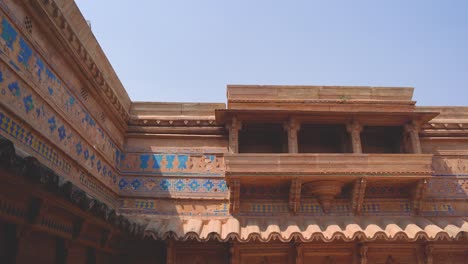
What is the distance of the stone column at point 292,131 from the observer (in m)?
8.41

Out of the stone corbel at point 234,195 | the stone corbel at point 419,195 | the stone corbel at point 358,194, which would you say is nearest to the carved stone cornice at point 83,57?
the stone corbel at point 234,195

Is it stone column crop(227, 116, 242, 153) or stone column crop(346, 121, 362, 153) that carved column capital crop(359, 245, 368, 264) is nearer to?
stone column crop(346, 121, 362, 153)

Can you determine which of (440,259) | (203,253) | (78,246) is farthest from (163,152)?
(440,259)

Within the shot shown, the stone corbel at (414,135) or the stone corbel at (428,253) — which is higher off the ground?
the stone corbel at (414,135)

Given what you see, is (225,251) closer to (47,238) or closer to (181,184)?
(181,184)

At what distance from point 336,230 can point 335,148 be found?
2.55 metres

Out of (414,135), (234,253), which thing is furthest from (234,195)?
(414,135)

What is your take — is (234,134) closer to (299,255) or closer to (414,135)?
(299,255)

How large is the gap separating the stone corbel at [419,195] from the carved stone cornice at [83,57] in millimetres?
6376

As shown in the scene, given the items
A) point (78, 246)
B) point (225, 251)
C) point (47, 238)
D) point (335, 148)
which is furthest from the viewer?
point (335, 148)

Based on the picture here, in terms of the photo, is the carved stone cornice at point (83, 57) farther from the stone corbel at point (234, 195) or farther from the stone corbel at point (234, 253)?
the stone corbel at point (234, 253)

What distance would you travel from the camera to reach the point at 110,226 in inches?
253

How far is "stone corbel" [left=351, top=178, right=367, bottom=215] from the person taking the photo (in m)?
8.06

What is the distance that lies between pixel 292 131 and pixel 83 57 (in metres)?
4.41
